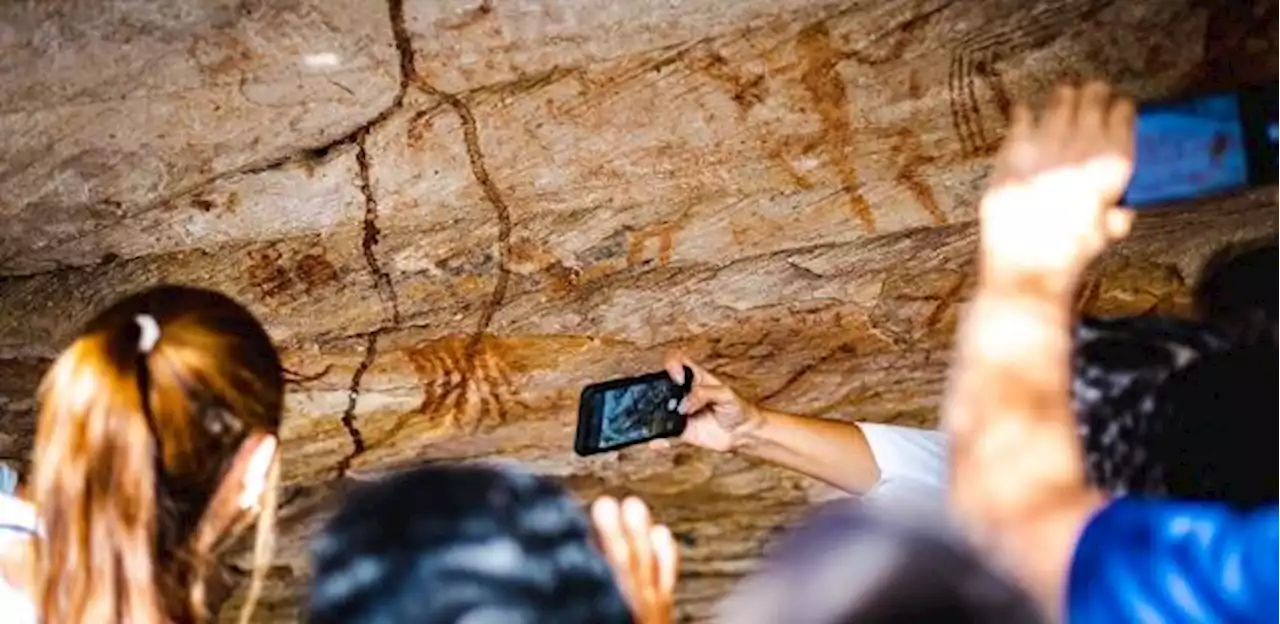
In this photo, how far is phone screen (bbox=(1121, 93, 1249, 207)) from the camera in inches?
72.9

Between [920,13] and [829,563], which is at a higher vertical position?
[920,13]

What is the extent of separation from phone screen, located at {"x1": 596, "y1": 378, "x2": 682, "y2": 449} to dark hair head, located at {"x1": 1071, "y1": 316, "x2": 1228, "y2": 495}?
75 cm

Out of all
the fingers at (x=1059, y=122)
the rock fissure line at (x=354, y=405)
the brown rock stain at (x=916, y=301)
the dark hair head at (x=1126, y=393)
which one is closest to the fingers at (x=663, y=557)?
the dark hair head at (x=1126, y=393)

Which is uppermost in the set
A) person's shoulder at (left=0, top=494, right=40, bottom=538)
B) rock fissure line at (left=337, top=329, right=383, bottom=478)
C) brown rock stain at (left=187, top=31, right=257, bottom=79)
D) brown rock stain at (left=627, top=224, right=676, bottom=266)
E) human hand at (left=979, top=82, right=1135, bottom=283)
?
brown rock stain at (left=187, top=31, right=257, bottom=79)

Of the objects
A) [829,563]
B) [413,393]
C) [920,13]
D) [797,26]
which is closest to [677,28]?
[797,26]

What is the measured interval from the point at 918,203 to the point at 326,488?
124 cm

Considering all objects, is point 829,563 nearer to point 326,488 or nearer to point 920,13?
point 920,13

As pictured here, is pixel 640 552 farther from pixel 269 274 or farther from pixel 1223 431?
pixel 269 274

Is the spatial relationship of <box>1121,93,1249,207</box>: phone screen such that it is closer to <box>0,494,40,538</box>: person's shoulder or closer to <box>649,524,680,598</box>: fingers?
<box>649,524,680,598</box>: fingers

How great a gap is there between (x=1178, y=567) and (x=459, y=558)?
0.49 m

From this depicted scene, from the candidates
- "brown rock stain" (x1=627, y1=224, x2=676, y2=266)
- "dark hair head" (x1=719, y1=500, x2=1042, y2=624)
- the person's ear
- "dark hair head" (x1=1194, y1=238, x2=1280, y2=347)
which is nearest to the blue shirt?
"dark hair head" (x1=719, y1=500, x2=1042, y2=624)

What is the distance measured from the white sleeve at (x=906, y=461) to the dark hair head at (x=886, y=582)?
2.90 feet

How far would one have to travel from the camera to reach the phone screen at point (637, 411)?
2.01 metres

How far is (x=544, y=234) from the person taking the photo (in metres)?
2.75
